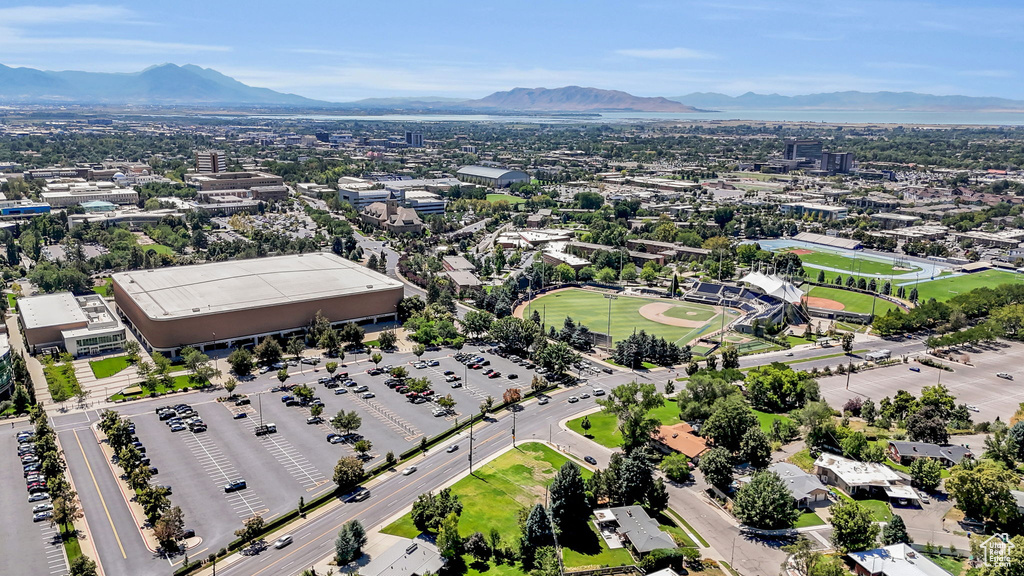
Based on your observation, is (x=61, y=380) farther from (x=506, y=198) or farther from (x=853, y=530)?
(x=506, y=198)

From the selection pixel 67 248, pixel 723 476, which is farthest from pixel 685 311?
pixel 67 248

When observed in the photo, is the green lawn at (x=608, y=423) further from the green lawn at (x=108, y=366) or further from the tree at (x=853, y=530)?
the green lawn at (x=108, y=366)

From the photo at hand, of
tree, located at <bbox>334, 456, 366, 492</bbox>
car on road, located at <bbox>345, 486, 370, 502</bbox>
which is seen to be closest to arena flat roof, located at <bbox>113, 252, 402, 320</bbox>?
tree, located at <bbox>334, 456, 366, 492</bbox>

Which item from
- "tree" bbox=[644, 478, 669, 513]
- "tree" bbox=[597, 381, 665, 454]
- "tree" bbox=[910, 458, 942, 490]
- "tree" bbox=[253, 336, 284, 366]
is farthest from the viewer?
"tree" bbox=[253, 336, 284, 366]

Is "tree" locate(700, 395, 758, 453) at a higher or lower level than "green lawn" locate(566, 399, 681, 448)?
higher

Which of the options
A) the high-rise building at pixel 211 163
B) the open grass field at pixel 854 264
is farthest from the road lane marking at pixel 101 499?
the high-rise building at pixel 211 163

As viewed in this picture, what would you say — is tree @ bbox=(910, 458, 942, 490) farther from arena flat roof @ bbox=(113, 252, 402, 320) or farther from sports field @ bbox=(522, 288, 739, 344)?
arena flat roof @ bbox=(113, 252, 402, 320)

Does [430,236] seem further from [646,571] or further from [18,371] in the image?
[646,571]
